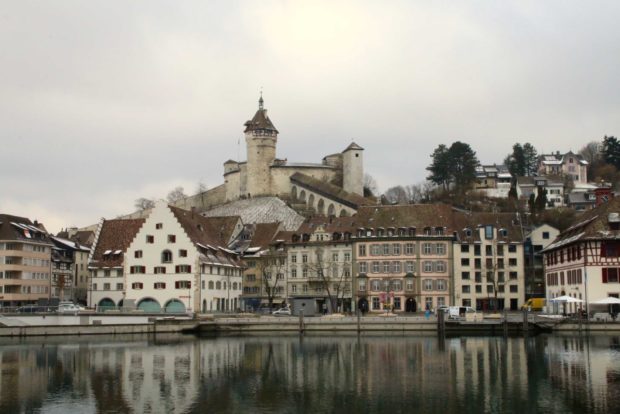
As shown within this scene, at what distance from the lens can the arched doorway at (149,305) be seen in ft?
279

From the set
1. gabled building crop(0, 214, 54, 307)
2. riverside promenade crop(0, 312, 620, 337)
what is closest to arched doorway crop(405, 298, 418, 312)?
riverside promenade crop(0, 312, 620, 337)

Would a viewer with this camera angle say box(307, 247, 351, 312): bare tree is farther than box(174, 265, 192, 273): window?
Yes

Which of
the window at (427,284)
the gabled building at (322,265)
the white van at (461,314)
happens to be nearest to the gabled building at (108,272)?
the gabled building at (322,265)

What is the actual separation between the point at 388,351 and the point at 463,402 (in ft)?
67.0

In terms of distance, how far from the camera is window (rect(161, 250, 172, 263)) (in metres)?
85.8

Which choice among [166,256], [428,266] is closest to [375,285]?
[428,266]

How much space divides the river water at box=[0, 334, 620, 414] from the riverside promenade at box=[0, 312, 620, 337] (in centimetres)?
533

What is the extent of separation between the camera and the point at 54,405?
36875 millimetres

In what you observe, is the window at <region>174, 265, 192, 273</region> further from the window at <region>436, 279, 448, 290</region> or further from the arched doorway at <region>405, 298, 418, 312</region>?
the window at <region>436, 279, 448, 290</region>

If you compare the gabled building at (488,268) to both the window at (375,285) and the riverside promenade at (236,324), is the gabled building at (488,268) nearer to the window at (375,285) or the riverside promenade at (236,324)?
the window at (375,285)

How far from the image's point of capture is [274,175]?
571ft

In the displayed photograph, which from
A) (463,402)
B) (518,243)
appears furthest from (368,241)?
(463,402)

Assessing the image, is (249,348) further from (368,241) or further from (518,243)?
(518,243)

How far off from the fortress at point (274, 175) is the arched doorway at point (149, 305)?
7565 centimetres
